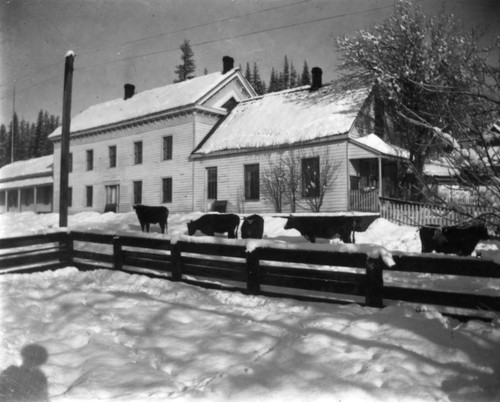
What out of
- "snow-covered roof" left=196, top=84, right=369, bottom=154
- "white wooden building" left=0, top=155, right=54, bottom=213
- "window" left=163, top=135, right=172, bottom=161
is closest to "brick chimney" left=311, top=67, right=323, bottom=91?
"snow-covered roof" left=196, top=84, right=369, bottom=154

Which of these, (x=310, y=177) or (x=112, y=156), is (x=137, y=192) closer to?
(x=112, y=156)

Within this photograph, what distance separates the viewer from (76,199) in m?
29.9

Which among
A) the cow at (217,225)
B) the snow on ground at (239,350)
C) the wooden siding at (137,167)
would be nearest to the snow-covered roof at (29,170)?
the wooden siding at (137,167)

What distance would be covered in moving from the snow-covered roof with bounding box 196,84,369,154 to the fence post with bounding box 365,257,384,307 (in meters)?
13.9

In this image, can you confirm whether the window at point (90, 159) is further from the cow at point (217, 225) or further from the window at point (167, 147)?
the cow at point (217, 225)

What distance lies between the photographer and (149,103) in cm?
2802

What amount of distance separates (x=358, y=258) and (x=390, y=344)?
5.37ft

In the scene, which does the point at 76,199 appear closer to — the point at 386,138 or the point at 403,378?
the point at 386,138

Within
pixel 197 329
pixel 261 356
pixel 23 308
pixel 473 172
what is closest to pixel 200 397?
pixel 261 356

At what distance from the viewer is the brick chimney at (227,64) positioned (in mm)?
27484

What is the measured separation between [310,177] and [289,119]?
4.04 m

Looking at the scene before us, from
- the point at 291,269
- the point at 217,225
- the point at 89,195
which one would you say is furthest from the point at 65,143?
the point at 89,195

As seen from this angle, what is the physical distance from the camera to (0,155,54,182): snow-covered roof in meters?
37.2

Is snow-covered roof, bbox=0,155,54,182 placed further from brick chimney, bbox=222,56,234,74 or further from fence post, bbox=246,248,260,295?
fence post, bbox=246,248,260,295
